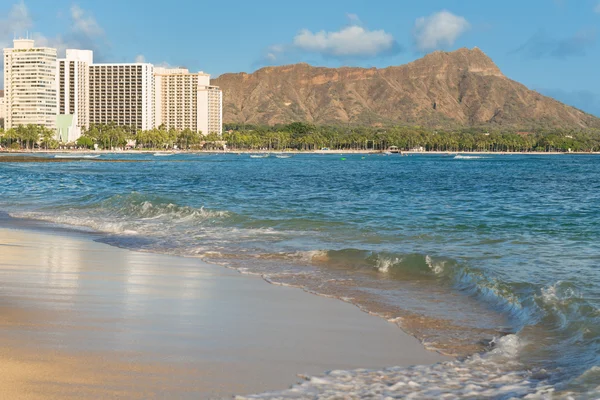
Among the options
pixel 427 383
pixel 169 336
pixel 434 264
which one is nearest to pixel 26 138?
pixel 434 264

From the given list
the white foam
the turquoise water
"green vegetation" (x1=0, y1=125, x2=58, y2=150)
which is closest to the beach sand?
the white foam

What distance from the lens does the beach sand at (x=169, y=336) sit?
5.60 meters

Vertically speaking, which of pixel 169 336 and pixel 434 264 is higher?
pixel 434 264

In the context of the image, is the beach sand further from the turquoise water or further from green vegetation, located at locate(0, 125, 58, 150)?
green vegetation, located at locate(0, 125, 58, 150)

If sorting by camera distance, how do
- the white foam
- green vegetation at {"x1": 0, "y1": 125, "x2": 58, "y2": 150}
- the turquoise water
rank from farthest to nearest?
green vegetation at {"x1": 0, "y1": 125, "x2": 58, "y2": 150} → the turquoise water → the white foam

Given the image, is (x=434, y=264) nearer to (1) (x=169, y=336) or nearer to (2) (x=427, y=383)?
(1) (x=169, y=336)

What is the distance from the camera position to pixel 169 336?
701cm

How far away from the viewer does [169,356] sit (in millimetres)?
6289

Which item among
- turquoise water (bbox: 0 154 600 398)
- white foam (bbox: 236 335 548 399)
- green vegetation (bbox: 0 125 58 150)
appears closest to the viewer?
white foam (bbox: 236 335 548 399)

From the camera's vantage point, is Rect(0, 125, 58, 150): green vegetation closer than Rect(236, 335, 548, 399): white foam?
No

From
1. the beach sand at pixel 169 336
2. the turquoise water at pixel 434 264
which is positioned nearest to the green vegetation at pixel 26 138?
the turquoise water at pixel 434 264

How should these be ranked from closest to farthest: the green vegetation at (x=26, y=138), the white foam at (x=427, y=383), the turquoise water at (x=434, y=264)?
the white foam at (x=427, y=383) → the turquoise water at (x=434, y=264) → the green vegetation at (x=26, y=138)

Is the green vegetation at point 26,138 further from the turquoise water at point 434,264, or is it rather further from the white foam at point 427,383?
the white foam at point 427,383

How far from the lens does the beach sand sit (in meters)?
5.60
